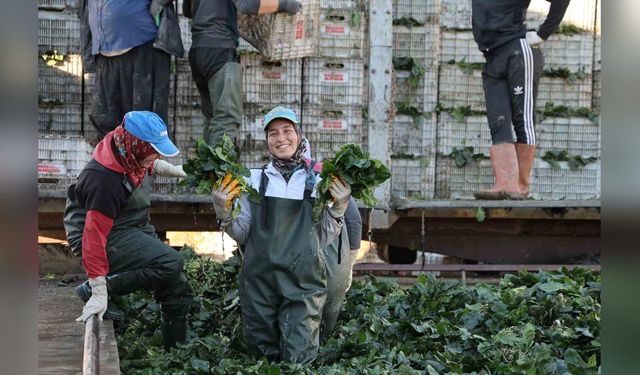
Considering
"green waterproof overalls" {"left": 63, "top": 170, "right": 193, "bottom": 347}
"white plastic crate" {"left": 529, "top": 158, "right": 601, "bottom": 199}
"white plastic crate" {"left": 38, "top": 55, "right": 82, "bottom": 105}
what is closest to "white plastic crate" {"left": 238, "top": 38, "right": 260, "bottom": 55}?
"white plastic crate" {"left": 38, "top": 55, "right": 82, "bottom": 105}

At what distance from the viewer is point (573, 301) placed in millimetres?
6641

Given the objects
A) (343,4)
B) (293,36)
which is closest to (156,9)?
(293,36)

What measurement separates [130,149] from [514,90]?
183 inches

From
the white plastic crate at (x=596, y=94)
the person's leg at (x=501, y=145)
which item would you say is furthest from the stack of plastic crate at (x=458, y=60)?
the white plastic crate at (x=596, y=94)

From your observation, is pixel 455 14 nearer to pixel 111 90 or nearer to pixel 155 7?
pixel 155 7

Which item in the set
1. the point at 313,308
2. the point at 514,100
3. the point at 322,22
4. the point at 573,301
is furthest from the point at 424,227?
the point at 313,308

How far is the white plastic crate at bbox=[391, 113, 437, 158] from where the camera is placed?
988 centimetres

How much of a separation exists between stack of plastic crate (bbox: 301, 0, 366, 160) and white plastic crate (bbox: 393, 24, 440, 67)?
467 millimetres

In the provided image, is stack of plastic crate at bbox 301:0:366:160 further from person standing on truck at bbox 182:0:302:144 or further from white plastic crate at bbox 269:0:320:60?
person standing on truck at bbox 182:0:302:144
